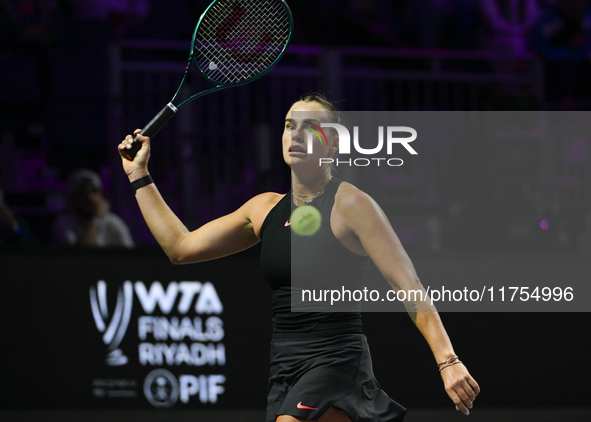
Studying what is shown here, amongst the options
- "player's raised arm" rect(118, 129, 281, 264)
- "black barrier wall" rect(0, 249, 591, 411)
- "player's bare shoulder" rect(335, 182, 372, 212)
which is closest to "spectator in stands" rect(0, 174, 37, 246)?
"black barrier wall" rect(0, 249, 591, 411)

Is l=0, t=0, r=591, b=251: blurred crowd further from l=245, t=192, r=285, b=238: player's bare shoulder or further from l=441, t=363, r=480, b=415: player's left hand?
l=441, t=363, r=480, b=415: player's left hand

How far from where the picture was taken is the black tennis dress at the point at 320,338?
2.17 meters

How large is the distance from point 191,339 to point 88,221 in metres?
1.23

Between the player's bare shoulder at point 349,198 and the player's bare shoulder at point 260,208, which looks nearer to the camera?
the player's bare shoulder at point 349,198

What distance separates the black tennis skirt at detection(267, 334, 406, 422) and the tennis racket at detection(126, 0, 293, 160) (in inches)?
44.0

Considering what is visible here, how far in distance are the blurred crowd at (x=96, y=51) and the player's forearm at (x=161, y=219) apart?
2.45 meters

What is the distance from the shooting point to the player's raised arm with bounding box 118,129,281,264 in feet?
8.16

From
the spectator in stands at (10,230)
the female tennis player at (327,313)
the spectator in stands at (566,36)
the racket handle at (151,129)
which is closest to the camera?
the female tennis player at (327,313)

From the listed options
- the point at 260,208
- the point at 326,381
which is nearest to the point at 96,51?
the point at 260,208

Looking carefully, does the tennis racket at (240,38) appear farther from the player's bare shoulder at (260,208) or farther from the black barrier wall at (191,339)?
the black barrier wall at (191,339)

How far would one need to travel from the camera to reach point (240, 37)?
117 inches

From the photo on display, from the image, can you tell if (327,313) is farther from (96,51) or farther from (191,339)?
(96,51)

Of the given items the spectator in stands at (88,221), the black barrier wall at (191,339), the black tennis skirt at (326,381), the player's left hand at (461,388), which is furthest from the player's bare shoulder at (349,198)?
the spectator in stands at (88,221)

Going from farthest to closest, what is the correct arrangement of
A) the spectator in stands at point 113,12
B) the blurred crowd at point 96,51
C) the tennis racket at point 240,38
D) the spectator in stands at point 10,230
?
1. the spectator in stands at point 113,12
2. the blurred crowd at point 96,51
3. the spectator in stands at point 10,230
4. the tennis racket at point 240,38
